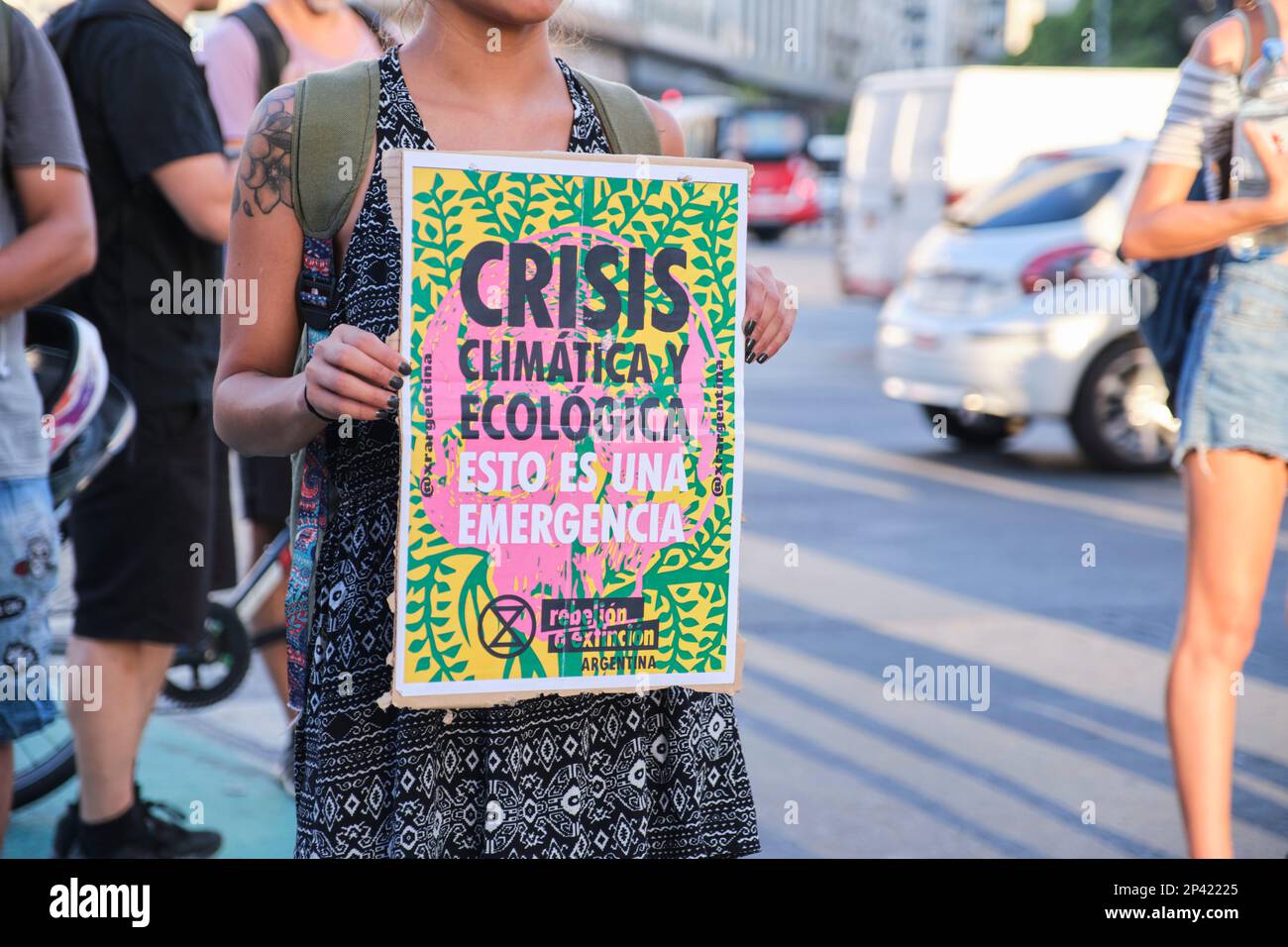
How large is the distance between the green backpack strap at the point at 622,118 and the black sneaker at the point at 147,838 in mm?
2400

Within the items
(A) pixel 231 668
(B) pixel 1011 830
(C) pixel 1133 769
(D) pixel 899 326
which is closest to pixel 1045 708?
(C) pixel 1133 769

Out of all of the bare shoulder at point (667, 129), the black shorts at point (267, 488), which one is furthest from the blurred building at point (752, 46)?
the bare shoulder at point (667, 129)

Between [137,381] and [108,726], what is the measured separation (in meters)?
0.80

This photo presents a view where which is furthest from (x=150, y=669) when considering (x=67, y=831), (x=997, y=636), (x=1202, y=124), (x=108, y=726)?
(x=997, y=636)

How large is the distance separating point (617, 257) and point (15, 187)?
1638 mm

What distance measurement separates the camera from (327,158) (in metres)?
2.00

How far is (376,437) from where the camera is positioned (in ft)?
6.66

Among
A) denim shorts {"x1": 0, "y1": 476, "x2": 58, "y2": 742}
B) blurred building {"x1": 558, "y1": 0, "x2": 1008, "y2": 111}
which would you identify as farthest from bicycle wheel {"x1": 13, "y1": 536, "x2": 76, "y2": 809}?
blurred building {"x1": 558, "y1": 0, "x2": 1008, "y2": 111}

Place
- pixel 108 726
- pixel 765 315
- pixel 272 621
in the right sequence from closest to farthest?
pixel 765 315 < pixel 108 726 < pixel 272 621

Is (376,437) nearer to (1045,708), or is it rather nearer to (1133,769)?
(1133,769)

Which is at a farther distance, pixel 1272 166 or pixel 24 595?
pixel 1272 166

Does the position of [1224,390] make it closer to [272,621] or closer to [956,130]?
[272,621]

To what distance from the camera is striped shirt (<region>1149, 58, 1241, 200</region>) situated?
3264 millimetres

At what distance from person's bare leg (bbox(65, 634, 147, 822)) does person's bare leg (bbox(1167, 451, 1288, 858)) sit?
2.32 metres
